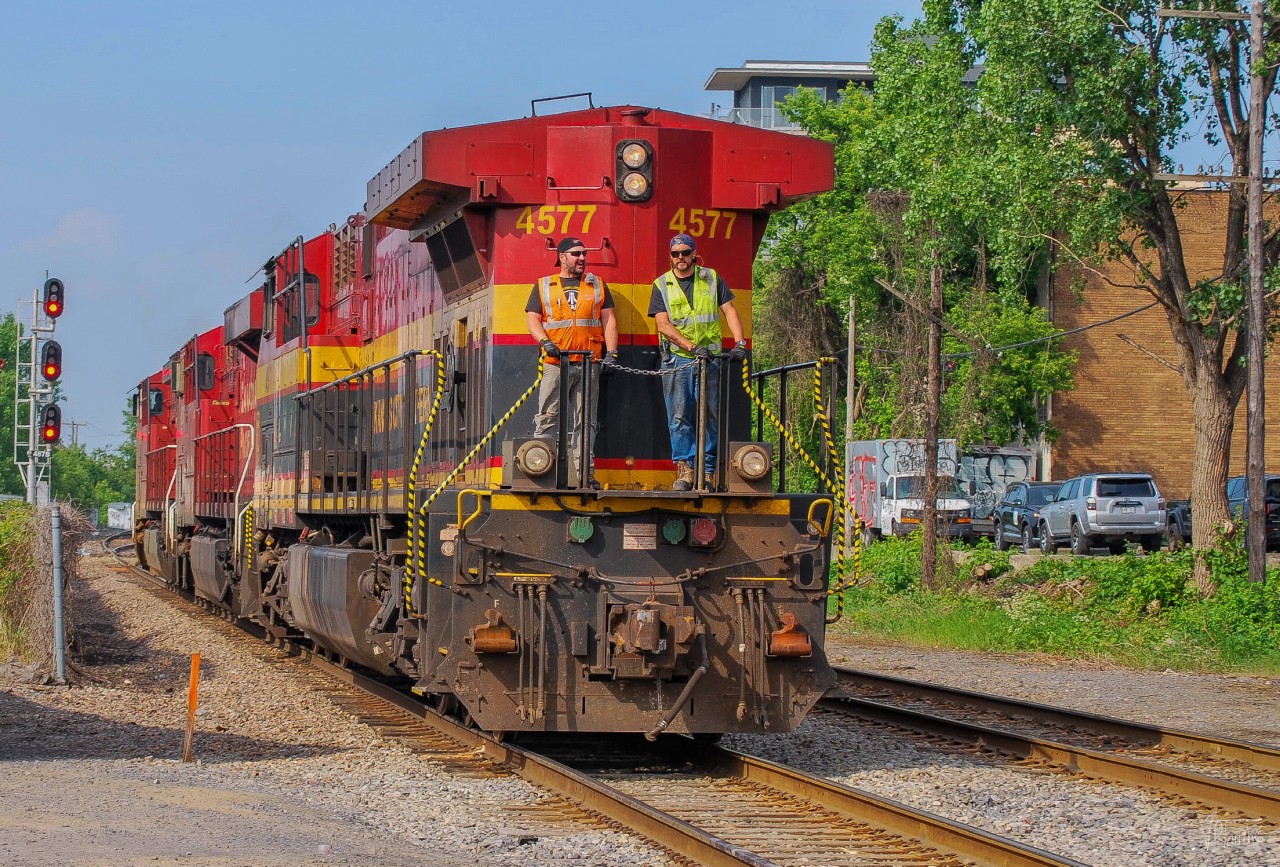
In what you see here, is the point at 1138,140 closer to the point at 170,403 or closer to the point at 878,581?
the point at 878,581

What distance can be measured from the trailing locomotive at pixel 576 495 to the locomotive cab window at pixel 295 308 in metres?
3.68

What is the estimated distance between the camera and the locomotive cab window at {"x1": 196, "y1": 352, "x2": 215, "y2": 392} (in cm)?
2189

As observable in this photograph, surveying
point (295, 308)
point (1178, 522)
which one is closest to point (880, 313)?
point (1178, 522)

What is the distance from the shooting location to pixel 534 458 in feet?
29.0

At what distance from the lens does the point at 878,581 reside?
80.5ft

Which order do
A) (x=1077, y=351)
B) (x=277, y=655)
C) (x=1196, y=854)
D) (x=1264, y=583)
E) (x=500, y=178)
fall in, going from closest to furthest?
(x=1196, y=854)
(x=500, y=178)
(x=277, y=655)
(x=1264, y=583)
(x=1077, y=351)

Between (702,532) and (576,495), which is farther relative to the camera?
(702,532)

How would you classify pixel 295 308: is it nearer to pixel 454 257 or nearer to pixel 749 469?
pixel 454 257

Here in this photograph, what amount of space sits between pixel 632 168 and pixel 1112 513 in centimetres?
2367

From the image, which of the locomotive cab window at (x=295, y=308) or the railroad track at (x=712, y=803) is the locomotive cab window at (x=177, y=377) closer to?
the locomotive cab window at (x=295, y=308)

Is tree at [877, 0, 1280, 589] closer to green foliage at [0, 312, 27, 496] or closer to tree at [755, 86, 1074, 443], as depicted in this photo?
tree at [755, 86, 1074, 443]

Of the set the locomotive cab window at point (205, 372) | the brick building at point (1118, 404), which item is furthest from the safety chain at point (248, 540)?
the brick building at point (1118, 404)

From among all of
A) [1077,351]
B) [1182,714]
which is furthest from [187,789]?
[1077,351]

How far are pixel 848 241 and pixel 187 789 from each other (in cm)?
3512
